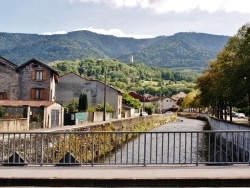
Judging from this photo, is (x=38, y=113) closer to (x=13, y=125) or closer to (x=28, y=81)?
(x=13, y=125)

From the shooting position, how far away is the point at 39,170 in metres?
11.4

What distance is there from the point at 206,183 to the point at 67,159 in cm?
424

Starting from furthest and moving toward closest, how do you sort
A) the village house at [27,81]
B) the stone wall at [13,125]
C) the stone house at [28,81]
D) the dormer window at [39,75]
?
the dormer window at [39,75] → the stone house at [28,81] → the village house at [27,81] → the stone wall at [13,125]

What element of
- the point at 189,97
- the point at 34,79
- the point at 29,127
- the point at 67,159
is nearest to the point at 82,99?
the point at 34,79

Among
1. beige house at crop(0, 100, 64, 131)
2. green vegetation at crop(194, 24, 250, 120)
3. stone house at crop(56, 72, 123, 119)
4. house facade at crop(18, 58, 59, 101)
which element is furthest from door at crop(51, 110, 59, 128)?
stone house at crop(56, 72, 123, 119)

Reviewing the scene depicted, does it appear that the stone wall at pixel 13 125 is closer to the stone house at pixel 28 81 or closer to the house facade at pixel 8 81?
the stone house at pixel 28 81

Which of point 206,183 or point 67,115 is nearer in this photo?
point 206,183

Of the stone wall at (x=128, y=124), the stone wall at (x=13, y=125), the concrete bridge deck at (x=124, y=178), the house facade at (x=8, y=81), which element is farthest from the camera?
the house facade at (x=8, y=81)

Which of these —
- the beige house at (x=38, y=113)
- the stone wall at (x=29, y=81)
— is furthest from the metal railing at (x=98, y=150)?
the stone wall at (x=29, y=81)

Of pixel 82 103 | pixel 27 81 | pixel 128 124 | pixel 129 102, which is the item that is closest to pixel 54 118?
pixel 82 103

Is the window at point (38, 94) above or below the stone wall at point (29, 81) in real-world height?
below

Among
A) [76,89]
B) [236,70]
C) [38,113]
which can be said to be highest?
[236,70]

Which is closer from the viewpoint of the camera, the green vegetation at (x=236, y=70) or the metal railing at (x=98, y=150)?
the metal railing at (x=98, y=150)

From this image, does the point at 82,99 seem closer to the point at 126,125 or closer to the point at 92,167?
the point at 126,125
